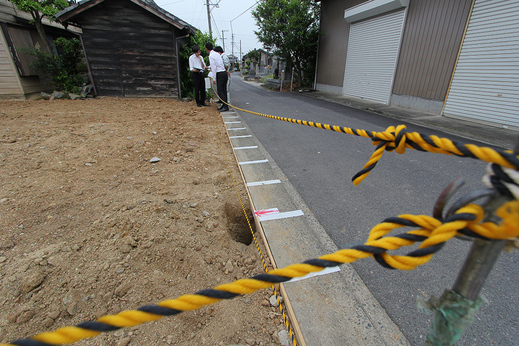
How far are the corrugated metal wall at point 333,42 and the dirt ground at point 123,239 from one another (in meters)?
13.0

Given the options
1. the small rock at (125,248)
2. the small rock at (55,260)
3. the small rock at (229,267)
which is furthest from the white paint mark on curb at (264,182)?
the small rock at (55,260)

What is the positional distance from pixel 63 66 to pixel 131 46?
3120mm

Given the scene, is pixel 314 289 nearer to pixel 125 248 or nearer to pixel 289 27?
pixel 125 248

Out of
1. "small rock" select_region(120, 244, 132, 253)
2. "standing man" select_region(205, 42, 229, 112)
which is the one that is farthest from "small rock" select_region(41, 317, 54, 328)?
"standing man" select_region(205, 42, 229, 112)

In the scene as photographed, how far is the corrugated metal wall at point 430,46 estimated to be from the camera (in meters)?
8.02

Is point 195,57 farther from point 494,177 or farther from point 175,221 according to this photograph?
point 494,177

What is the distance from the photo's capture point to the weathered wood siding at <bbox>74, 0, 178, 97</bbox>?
9398 mm

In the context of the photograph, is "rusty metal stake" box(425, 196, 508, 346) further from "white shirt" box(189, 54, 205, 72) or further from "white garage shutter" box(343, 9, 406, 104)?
"white garage shutter" box(343, 9, 406, 104)

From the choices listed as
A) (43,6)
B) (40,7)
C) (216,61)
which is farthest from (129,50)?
(216,61)

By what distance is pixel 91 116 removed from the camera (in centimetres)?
706

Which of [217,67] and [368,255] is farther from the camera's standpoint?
[217,67]

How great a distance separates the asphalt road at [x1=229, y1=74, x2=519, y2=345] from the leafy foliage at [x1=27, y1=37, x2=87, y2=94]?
8.93m

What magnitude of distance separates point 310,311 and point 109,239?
1.99 m

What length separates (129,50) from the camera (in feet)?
32.7
